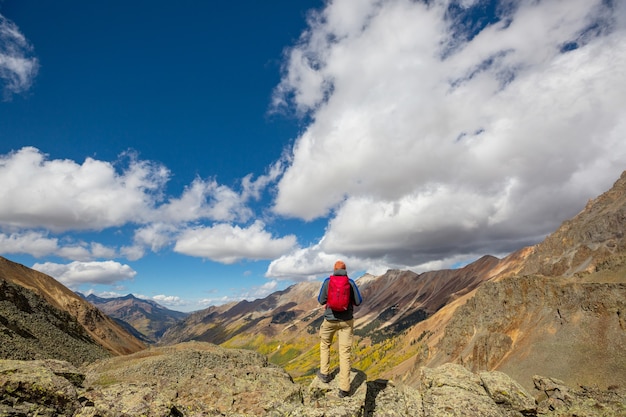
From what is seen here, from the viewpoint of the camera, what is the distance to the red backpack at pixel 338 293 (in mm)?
14203

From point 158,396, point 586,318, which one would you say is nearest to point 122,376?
point 158,396

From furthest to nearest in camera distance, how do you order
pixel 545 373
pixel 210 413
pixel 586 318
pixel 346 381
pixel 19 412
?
pixel 586 318
pixel 545 373
pixel 210 413
pixel 346 381
pixel 19 412

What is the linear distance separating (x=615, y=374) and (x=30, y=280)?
524ft

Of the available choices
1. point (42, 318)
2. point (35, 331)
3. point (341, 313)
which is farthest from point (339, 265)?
point (42, 318)

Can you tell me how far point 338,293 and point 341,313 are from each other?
99cm

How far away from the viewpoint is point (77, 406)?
40.7 ft

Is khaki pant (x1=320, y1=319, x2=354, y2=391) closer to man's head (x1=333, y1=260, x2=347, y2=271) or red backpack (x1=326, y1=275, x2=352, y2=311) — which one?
red backpack (x1=326, y1=275, x2=352, y2=311)

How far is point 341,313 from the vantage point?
14.5m

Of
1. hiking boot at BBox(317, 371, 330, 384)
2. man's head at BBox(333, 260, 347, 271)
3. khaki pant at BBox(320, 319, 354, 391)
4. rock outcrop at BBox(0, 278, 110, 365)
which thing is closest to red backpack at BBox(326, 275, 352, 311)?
man's head at BBox(333, 260, 347, 271)

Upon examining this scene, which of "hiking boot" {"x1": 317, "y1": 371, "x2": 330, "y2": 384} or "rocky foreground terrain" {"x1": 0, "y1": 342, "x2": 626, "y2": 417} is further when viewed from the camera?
"hiking boot" {"x1": 317, "y1": 371, "x2": 330, "y2": 384}

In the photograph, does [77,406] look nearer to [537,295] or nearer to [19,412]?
[19,412]

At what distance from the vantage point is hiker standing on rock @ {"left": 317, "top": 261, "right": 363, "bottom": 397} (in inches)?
556

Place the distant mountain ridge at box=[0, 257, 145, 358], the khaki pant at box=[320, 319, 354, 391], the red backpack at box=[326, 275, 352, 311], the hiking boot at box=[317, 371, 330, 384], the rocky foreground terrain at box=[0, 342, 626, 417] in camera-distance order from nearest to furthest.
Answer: the rocky foreground terrain at box=[0, 342, 626, 417] < the khaki pant at box=[320, 319, 354, 391] < the red backpack at box=[326, 275, 352, 311] < the hiking boot at box=[317, 371, 330, 384] < the distant mountain ridge at box=[0, 257, 145, 358]

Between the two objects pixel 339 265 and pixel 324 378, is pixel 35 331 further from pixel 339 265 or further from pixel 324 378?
pixel 339 265
